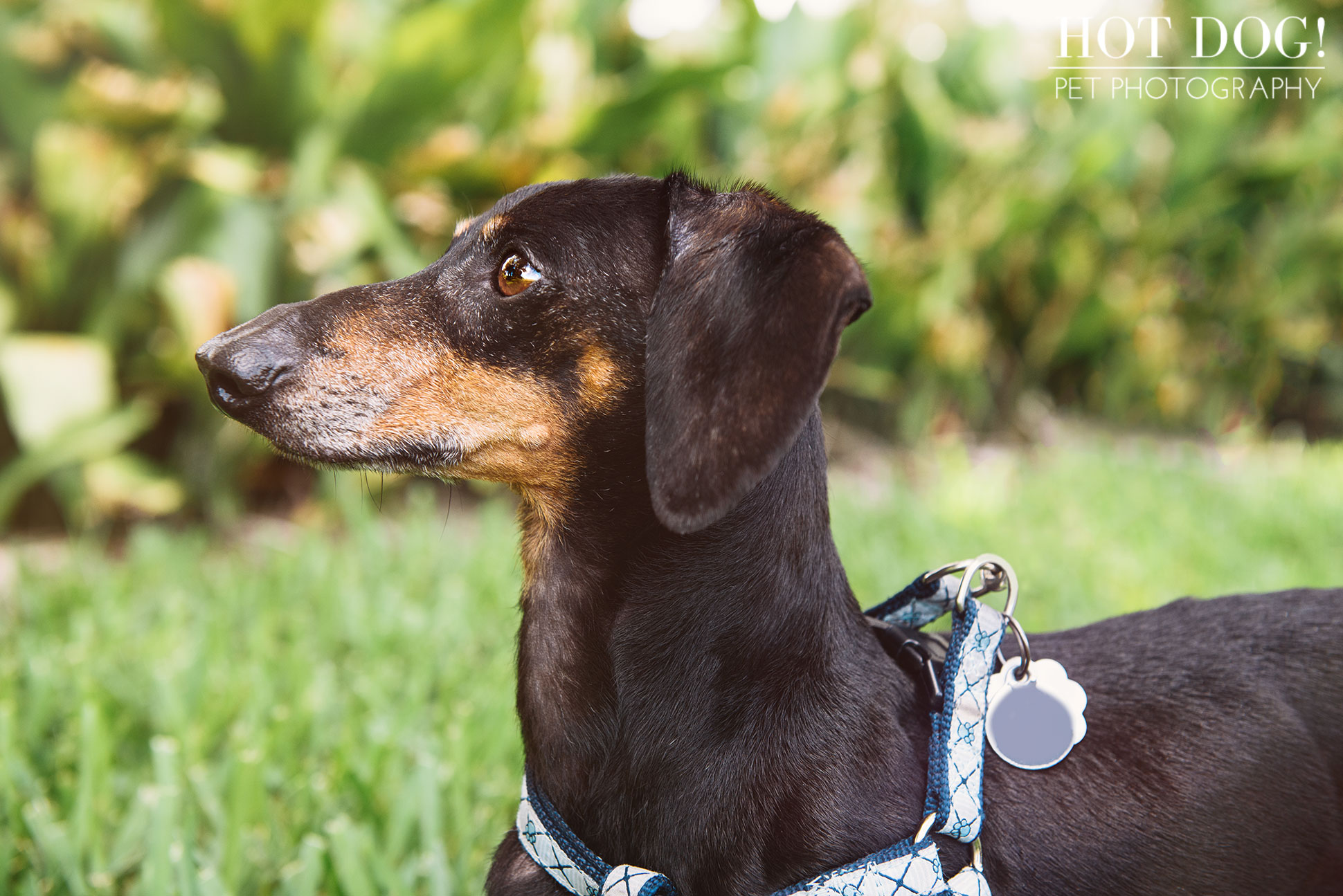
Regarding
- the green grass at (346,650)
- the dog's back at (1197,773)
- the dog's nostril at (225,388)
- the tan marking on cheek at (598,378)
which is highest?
the dog's nostril at (225,388)

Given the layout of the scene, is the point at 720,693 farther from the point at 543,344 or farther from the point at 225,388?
the point at 225,388

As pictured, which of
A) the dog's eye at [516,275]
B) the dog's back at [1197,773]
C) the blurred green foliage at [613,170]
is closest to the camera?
the dog's back at [1197,773]

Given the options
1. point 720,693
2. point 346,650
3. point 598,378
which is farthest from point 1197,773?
point 346,650

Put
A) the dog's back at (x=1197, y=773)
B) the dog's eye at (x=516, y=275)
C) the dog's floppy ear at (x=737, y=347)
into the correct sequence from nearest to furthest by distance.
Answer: the dog's floppy ear at (x=737, y=347)
the dog's back at (x=1197, y=773)
the dog's eye at (x=516, y=275)

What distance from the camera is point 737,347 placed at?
4.07 ft

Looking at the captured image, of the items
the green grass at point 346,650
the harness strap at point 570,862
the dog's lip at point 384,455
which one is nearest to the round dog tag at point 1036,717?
the harness strap at point 570,862

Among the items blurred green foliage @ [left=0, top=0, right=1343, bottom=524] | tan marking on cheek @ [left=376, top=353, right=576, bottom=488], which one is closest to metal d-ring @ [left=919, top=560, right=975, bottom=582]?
tan marking on cheek @ [left=376, top=353, right=576, bottom=488]

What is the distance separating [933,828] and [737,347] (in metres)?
0.62

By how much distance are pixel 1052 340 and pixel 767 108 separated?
2.33m

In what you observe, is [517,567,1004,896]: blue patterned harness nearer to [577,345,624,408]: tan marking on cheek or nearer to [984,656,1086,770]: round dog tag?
[984,656,1086,770]: round dog tag

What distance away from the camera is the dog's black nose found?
133 cm

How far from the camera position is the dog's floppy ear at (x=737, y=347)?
1.17m

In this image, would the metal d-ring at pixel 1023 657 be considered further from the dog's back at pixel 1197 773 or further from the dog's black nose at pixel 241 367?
the dog's black nose at pixel 241 367

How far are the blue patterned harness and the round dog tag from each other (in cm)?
5
